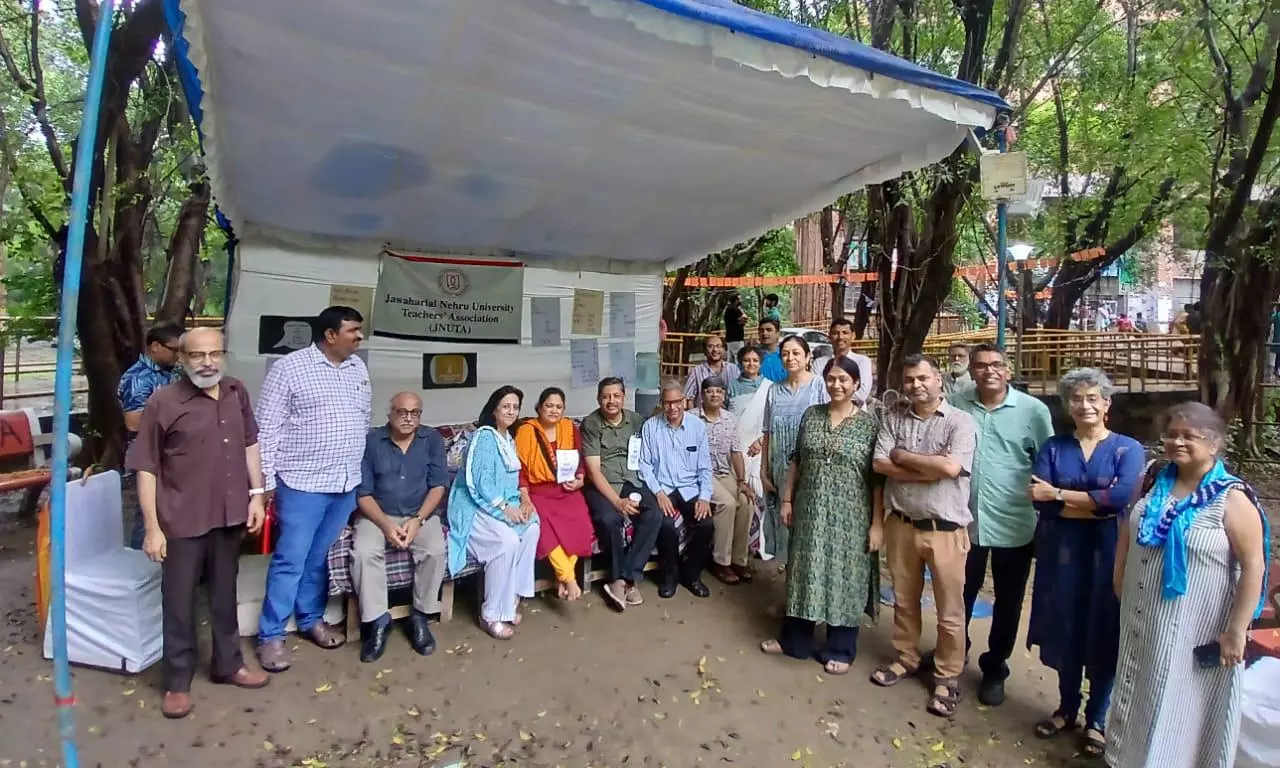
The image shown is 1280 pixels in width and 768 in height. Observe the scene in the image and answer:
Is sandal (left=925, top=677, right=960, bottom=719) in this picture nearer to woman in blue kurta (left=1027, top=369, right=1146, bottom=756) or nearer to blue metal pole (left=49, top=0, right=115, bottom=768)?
woman in blue kurta (left=1027, top=369, right=1146, bottom=756)

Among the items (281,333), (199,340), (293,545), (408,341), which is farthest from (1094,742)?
(281,333)

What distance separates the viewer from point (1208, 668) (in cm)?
253

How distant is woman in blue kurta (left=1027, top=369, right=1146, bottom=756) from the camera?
2.98m

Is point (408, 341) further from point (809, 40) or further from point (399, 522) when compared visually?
point (809, 40)

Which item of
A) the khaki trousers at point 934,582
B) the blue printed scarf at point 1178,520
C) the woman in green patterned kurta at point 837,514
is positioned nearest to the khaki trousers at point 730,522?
the woman in green patterned kurta at point 837,514

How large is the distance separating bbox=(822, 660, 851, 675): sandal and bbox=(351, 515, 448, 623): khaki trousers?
1.94m

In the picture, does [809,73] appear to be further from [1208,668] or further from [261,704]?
[261,704]

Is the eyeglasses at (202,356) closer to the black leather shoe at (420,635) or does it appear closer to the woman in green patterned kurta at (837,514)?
the black leather shoe at (420,635)

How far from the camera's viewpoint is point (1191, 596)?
2523 millimetres

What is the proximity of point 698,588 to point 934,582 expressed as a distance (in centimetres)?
170

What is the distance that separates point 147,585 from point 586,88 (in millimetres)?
2864

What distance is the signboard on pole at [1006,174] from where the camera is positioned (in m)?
4.37

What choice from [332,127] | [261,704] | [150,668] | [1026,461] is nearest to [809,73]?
[1026,461]

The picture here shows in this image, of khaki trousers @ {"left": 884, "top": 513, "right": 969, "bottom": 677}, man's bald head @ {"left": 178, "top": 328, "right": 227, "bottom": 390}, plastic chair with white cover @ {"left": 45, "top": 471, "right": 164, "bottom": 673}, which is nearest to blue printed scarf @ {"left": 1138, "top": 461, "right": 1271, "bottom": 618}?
khaki trousers @ {"left": 884, "top": 513, "right": 969, "bottom": 677}
